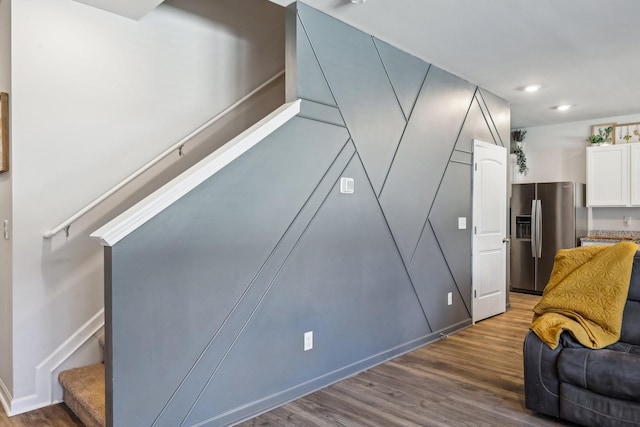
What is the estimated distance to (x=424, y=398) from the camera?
283cm

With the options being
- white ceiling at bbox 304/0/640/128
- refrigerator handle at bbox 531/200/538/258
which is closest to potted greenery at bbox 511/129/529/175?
refrigerator handle at bbox 531/200/538/258

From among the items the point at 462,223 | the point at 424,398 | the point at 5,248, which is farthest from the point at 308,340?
the point at 462,223

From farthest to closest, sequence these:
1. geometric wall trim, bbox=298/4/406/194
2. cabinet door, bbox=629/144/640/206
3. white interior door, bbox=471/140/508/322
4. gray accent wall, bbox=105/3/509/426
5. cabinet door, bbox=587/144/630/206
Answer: cabinet door, bbox=587/144/630/206 < cabinet door, bbox=629/144/640/206 < white interior door, bbox=471/140/508/322 < geometric wall trim, bbox=298/4/406/194 < gray accent wall, bbox=105/3/509/426

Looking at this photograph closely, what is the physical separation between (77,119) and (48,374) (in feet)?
5.34

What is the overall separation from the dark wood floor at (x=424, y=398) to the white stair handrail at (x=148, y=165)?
3.67 feet

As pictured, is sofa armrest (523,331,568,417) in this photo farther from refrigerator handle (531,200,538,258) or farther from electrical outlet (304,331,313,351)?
refrigerator handle (531,200,538,258)

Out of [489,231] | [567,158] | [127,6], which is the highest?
[127,6]

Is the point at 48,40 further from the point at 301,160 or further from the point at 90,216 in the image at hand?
the point at 301,160

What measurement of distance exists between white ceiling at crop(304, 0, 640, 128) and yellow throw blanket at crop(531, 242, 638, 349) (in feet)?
5.34

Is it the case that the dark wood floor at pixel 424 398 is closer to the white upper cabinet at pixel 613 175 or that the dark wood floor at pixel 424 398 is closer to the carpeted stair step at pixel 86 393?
the carpeted stair step at pixel 86 393

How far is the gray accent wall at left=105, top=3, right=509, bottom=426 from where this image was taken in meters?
2.17

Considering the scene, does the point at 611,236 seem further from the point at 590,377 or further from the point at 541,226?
Answer: the point at 590,377

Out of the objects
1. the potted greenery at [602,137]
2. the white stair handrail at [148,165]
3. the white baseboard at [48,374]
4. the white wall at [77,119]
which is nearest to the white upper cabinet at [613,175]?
the potted greenery at [602,137]

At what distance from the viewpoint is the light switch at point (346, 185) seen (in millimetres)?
3141
